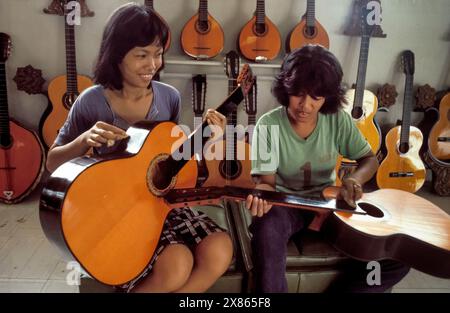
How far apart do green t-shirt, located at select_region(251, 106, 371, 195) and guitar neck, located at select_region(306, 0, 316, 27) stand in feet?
2.96

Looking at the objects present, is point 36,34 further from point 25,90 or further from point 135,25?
point 135,25

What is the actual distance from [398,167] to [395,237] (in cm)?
107

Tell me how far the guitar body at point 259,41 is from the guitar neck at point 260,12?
2cm

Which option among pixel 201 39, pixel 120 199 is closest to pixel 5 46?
pixel 201 39

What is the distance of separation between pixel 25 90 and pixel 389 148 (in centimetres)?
184

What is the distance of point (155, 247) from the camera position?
79cm

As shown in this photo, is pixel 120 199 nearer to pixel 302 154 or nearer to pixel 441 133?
pixel 302 154

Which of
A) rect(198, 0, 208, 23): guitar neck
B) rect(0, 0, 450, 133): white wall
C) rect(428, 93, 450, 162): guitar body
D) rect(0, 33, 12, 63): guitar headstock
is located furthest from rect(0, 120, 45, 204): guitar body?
rect(428, 93, 450, 162): guitar body

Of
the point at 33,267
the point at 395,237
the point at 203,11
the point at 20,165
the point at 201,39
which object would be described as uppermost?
the point at 203,11

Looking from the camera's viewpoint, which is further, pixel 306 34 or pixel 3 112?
pixel 306 34

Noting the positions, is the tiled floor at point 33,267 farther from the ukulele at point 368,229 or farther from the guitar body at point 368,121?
the guitar body at point 368,121

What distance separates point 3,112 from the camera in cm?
156

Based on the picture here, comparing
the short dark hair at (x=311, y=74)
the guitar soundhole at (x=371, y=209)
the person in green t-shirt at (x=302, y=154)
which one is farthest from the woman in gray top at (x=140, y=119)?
the guitar soundhole at (x=371, y=209)

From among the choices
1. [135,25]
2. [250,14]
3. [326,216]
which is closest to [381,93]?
[250,14]
